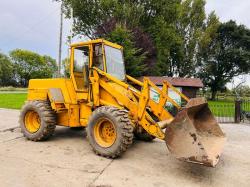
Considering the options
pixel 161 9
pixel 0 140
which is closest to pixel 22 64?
pixel 161 9

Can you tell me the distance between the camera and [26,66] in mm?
72250

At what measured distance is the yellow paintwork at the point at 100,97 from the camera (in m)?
5.40

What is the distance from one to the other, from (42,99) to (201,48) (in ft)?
99.5

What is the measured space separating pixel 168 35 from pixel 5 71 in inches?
2031

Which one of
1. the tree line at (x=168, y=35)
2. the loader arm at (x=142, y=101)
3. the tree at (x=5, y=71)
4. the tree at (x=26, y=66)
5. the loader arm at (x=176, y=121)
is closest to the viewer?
the loader arm at (x=176, y=121)

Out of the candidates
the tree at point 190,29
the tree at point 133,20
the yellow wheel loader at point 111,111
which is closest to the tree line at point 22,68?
the tree at point 190,29

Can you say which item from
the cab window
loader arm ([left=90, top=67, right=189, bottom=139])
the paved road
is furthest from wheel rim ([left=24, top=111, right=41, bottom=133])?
loader arm ([left=90, top=67, right=189, bottom=139])

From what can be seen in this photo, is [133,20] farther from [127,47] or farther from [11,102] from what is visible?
[11,102]

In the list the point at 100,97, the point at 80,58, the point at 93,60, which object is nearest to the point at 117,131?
the point at 100,97

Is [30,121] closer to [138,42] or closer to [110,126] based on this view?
[110,126]

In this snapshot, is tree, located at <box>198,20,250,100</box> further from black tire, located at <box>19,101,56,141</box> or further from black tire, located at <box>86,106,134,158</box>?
black tire, located at <box>86,106,134,158</box>

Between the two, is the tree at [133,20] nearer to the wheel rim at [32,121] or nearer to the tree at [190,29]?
the tree at [190,29]

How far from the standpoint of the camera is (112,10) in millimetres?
20641

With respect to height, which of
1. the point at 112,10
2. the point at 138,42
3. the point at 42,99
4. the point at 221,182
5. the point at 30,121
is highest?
the point at 112,10
